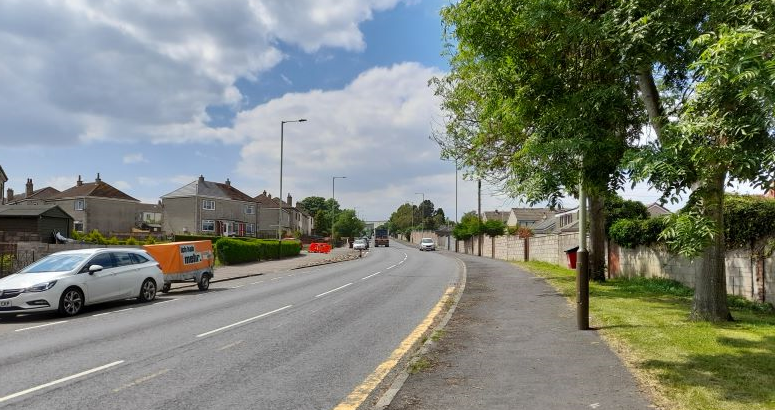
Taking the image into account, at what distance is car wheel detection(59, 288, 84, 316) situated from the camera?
12.9 m

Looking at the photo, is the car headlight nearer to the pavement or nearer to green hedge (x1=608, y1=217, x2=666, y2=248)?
the pavement

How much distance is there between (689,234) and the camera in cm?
761

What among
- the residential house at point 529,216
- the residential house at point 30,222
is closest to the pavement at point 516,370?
the residential house at point 30,222

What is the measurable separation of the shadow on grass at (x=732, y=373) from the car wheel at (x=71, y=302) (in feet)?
40.6

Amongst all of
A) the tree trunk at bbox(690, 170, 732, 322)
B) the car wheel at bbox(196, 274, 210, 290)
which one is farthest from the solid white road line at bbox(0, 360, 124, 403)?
the car wheel at bbox(196, 274, 210, 290)

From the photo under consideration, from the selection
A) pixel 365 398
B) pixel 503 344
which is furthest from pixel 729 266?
pixel 365 398

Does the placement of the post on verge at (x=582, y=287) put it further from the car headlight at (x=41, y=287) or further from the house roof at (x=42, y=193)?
the house roof at (x=42, y=193)

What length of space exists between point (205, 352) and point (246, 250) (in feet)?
93.9

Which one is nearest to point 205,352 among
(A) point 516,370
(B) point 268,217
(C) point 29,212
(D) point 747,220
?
(A) point 516,370

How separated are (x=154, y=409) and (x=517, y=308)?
8.98 meters

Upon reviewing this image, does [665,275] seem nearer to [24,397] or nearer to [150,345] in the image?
[150,345]

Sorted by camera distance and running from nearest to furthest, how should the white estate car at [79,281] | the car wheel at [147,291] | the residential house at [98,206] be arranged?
the white estate car at [79,281] → the car wheel at [147,291] → the residential house at [98,206]

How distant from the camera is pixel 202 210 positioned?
70812 millimetres

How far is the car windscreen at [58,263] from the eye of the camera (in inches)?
538
